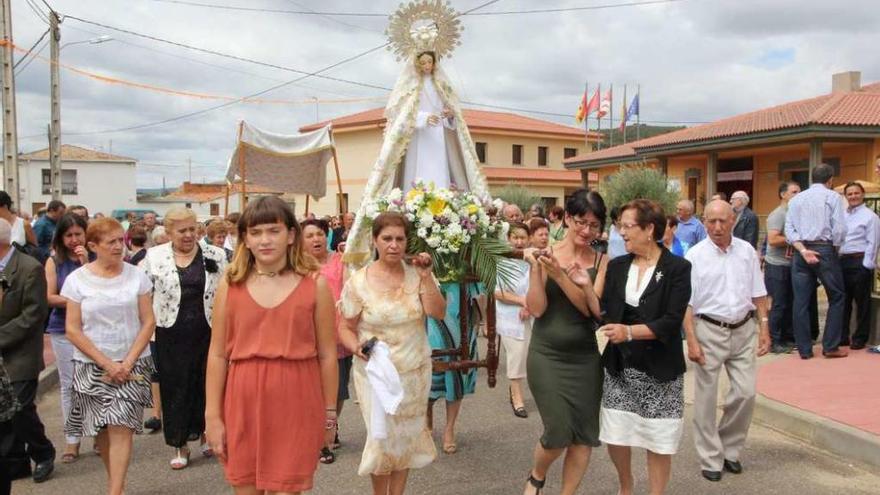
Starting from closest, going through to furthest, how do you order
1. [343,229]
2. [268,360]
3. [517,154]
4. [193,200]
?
[268,360] → [343,229] → [517,154] → [193,200]

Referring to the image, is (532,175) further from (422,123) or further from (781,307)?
(422,123)

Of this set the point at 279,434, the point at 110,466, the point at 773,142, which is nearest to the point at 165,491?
the point at 110,466

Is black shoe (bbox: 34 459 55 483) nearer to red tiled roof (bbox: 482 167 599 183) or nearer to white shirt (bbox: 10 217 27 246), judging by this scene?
white shirt (bbox: 10 217 27 246)

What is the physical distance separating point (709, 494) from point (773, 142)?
2194 centimetres

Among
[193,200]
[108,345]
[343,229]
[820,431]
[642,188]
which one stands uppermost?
[193,200]

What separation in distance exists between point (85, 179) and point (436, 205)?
208 feet

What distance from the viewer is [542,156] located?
156 feet

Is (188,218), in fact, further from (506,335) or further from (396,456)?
(506,335)

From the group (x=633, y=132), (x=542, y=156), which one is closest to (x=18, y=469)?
(x=542, y=156)

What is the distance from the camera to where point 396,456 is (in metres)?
4.16

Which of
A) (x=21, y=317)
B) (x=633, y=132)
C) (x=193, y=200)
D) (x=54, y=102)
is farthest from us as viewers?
(x=193, y=200)

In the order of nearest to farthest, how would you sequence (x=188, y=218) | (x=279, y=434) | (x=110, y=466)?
(x=279, y=434)
(x=110, y=466)
(x=188, y=218)

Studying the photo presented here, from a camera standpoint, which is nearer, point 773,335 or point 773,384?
point 773,384

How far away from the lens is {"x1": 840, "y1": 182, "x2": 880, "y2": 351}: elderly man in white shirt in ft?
28.4
